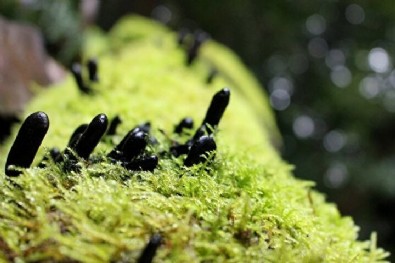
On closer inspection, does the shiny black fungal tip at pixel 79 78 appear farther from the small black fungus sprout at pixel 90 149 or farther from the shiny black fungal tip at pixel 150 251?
the shiny black fungal tip at pixel 150 251

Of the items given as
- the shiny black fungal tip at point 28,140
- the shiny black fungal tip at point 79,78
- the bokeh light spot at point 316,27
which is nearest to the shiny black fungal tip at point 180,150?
the shiny black fungal tip at point 28,140

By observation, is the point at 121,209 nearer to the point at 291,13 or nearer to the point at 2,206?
the point at 2,206

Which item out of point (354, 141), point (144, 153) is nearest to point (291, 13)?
point (354, 141)

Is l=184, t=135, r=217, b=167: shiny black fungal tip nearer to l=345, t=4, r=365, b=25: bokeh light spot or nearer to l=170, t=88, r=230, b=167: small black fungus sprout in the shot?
l=170, t=88, r=230, b=167: small black fungus sprout

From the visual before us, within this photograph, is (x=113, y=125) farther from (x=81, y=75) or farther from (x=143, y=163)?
(x=81, y=75)

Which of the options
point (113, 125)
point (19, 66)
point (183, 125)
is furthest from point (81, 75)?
point (19, 66)

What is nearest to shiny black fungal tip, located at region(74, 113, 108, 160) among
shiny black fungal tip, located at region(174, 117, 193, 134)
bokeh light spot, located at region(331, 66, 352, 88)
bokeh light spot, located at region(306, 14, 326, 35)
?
shiny black fungal tip, located at region(174, 117, 193, 134)
